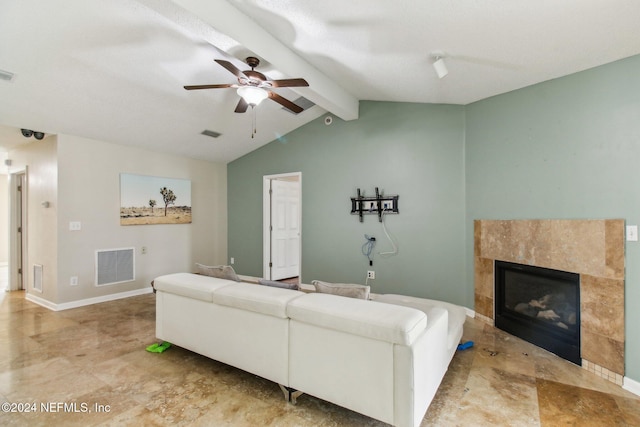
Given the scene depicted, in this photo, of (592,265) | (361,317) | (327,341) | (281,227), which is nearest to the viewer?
(361,317)

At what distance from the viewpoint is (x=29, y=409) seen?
1962mm

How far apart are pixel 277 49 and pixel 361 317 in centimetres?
246

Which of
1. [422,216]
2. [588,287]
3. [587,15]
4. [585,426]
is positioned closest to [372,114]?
[422,216]

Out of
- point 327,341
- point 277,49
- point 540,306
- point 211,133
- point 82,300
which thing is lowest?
point 82,300

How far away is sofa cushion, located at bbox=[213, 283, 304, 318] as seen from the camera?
2.02 meters

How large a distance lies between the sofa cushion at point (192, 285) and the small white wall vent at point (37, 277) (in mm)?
2884

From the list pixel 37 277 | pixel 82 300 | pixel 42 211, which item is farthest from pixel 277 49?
pixel 37 277

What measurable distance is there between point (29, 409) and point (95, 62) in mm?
2828

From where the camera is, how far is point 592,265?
8.23 ft

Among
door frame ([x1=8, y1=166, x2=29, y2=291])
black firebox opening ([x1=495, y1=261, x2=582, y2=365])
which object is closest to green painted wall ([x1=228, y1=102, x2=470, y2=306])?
black firebox opening ([x1=495, y1=261, x2=582, y2=365])

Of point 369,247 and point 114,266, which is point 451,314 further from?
point 114,266

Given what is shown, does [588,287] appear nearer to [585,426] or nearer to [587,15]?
[585,426]

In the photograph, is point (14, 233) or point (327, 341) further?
point (14, 233)

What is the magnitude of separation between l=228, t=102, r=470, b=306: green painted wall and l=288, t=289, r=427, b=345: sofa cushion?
242cm
